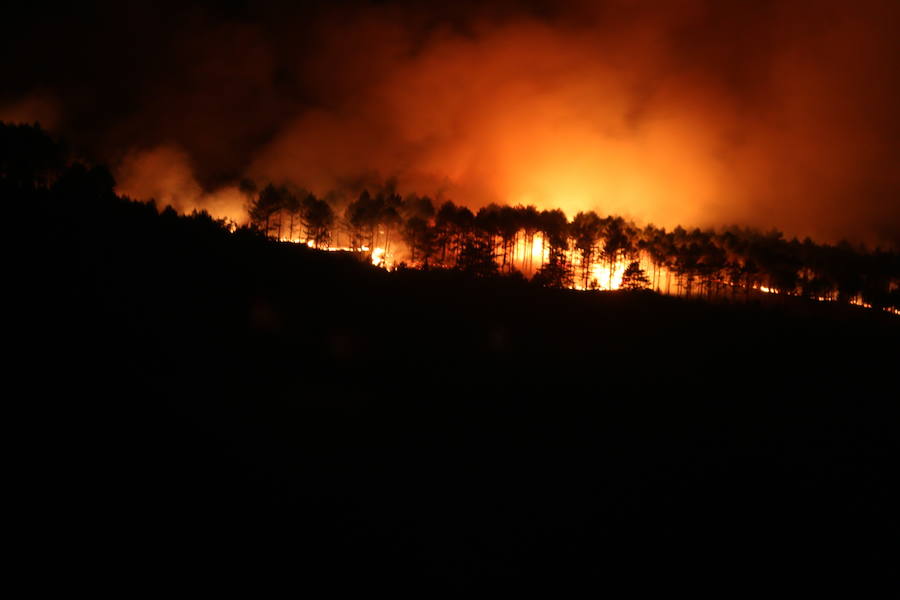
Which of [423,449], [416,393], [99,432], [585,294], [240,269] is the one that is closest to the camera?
[99,432]

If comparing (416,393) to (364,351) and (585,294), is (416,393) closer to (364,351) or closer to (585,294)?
(364,351)

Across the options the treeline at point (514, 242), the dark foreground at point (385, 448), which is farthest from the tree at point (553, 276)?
the dark foreground at point (385, 448)

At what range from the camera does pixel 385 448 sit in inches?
600

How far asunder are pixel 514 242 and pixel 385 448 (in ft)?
175

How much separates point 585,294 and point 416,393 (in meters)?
31.5

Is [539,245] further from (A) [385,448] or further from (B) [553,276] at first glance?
(A) [385,448]

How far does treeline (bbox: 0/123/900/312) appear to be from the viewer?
53.2 meters

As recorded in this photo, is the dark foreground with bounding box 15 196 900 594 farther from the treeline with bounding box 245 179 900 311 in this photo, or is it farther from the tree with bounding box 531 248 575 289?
the treeline with bounding box 245 179 900 311

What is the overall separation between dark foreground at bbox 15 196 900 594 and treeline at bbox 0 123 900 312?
26.3 metres

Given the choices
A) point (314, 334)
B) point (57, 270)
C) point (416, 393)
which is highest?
point (57, 270)

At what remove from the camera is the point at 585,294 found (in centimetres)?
4812

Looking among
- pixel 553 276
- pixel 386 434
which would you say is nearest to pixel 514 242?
pixel 553 276

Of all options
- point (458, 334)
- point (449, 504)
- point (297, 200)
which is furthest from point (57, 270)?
point (297, 200)

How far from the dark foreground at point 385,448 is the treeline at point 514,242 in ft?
86.3
